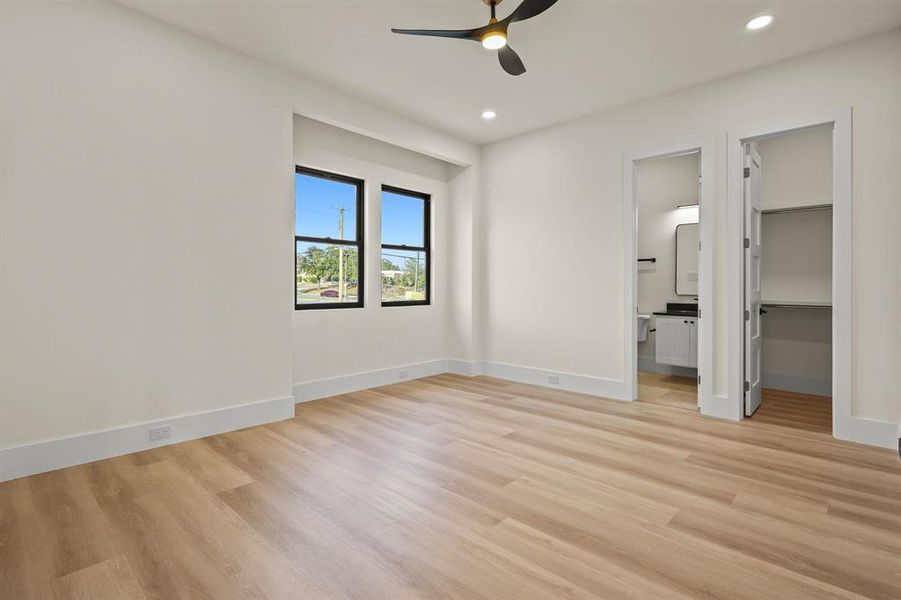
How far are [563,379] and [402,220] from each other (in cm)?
281

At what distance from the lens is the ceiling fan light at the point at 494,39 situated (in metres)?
2.75

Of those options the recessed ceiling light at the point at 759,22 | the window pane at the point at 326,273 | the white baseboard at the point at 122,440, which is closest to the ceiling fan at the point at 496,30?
the recessed ceiling light at the point at 759,22

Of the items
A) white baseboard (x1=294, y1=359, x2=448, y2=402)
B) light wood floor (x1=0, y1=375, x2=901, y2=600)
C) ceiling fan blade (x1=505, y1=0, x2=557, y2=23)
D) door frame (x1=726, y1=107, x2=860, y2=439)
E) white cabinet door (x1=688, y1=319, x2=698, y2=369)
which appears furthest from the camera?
white cabinet door (x1=688, y1=319, x2=698, y2=369)

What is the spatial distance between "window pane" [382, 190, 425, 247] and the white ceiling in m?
1.35

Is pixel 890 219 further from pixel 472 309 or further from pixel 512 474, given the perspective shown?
pixel 472 309

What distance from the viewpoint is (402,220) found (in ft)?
18.7

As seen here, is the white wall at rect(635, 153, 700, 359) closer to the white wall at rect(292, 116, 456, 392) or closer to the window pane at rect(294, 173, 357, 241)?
the white wall at rect(292, 116, 456, 392)

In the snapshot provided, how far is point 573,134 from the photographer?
16.5 ft

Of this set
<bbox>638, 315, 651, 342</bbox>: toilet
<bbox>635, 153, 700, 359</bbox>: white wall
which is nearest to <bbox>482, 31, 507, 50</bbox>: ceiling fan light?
<bbox>635, 153, 700, 359</bbox>: white wall

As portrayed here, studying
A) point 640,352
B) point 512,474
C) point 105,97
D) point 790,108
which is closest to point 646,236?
point 640,352

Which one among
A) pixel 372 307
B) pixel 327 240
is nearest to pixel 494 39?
pixel 327 240

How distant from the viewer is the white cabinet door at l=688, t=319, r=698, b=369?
17.9 feet

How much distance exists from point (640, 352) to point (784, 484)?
3.83 m

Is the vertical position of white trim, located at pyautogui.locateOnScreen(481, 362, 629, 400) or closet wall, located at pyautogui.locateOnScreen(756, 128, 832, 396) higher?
closet wall, located at pyautogui.locateOnScreen(756, 128, 832, 396)
